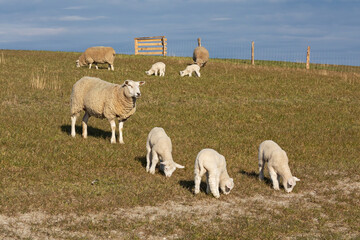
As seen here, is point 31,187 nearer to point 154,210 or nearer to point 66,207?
point 66,207

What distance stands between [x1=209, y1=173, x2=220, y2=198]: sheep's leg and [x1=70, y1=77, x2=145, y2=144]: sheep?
4.83m

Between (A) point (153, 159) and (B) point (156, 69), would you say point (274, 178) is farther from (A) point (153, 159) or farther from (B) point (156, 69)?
(B) point (156, 69)

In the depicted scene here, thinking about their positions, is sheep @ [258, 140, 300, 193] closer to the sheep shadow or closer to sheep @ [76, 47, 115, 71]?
the sheep shadow

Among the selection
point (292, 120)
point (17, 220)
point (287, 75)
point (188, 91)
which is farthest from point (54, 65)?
point (17, 220)

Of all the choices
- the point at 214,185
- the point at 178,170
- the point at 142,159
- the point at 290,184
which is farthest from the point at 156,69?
the point at 214,185

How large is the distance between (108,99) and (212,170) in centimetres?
614

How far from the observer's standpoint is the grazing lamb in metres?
9.02

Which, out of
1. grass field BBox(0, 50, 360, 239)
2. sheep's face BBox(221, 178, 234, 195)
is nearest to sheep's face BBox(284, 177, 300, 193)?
grass field BBox(0, 50, 360, 239)

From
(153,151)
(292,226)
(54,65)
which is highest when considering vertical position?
(54,65)

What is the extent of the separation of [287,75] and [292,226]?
93.6 feet

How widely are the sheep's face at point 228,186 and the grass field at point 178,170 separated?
0.42 feet

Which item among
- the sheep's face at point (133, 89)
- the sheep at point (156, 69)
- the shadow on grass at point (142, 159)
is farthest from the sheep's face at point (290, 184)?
the sheep at point (156, 69)

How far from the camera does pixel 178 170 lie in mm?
11812

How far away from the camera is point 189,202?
923 centimetres
